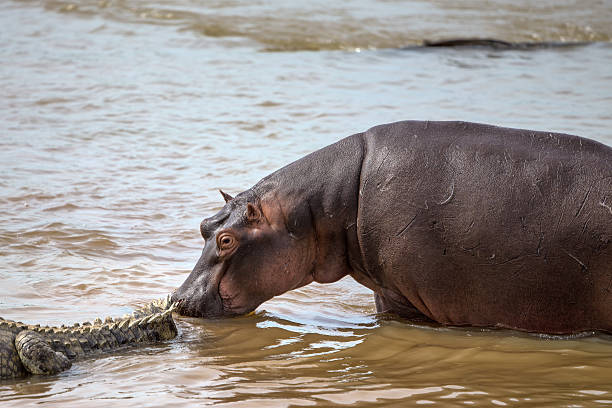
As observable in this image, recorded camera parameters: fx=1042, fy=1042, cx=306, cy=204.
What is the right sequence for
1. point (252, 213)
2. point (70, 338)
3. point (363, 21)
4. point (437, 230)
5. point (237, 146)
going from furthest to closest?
point (363, 21), point (237, 146), point (252, 213), point (437, 230), point (70, 338)

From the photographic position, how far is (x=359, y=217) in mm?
5570

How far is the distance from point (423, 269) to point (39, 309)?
2180mm

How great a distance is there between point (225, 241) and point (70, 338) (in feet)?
3.64

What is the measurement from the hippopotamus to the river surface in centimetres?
19

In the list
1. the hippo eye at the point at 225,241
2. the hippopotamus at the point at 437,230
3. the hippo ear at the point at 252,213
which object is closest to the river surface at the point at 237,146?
the hippopotamus at the point at 437,230

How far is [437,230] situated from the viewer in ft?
17.6

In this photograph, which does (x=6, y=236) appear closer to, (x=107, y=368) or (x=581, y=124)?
(x=107, y=368)

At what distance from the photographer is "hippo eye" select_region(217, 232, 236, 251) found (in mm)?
5715

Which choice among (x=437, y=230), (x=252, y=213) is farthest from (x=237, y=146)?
(x=437, y=230)

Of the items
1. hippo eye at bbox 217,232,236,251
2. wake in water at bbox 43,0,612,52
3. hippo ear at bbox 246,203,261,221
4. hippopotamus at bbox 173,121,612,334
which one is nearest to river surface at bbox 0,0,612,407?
wake in water at bbox 43,0,612,52

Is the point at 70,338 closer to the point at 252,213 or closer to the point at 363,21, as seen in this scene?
the point at 252,213

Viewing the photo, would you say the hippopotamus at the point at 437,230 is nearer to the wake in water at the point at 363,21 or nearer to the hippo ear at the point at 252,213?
the hippo ear at the point at 252,213

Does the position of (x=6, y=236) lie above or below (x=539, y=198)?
below

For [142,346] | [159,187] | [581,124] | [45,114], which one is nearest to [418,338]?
[142,346]
